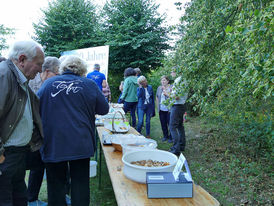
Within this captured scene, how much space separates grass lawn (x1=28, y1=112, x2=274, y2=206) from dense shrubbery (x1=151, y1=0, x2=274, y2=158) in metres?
0.42

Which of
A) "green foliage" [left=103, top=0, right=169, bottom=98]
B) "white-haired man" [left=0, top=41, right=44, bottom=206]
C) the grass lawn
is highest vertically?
"green foliage" [left=103, top=0, right=169, bottom=98]

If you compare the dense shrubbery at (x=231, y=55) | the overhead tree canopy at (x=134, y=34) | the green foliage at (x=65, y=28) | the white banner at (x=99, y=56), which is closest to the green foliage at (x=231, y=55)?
the dense shrubbery at (x=231, y=55)

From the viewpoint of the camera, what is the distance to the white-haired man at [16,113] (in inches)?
55.7

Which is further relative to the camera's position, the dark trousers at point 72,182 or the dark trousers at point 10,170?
the dark trousers at point 72,182

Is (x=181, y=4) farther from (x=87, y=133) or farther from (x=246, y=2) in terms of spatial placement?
(x=87, y=133)

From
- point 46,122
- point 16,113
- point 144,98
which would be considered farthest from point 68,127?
point 144,98

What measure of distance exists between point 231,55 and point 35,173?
89.1 inches

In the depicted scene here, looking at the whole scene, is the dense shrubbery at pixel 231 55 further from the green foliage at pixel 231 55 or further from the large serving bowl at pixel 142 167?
the large serving bowl at pixel 142 167

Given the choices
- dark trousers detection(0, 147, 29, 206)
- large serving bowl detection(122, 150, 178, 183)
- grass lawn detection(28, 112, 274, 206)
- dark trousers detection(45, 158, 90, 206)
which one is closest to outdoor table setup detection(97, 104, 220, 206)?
large serving bowl detection(122, 150, 178, 183)

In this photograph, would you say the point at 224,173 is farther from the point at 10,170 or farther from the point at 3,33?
the point at 3,33

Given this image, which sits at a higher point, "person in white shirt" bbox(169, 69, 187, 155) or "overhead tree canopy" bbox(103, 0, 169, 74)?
"overhead tree canopy" bbox(103, 0, 169, 74)

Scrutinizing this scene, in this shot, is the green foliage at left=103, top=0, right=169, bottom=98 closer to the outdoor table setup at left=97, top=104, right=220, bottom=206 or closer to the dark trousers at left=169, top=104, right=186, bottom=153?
the dark trousers at left=169, top=104, right=186, bottom=153

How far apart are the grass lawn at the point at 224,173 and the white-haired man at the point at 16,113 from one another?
149cm

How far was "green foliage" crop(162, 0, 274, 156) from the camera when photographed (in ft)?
4.52
